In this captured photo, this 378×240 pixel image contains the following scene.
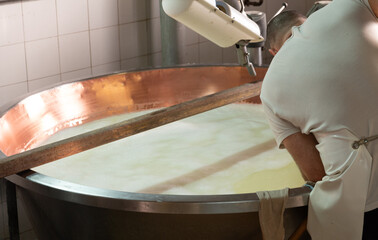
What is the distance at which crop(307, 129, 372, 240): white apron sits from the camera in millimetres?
1868

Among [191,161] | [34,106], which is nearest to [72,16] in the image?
[34,106]

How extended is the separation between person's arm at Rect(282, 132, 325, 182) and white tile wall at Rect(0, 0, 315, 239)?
5.58 feet

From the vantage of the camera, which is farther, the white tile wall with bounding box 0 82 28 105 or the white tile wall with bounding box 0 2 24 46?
the white tile wall with bounding box 0 82 28 105

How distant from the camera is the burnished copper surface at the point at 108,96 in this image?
271cm

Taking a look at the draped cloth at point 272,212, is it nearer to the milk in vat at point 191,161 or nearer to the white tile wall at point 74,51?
the milk in vat at point 191,161

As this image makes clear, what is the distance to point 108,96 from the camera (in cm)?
312

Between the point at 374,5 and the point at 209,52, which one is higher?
the point at 374,5

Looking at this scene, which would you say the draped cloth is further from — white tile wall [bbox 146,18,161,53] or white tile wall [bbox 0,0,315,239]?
white tile wall [bbox 146,18,161,53]

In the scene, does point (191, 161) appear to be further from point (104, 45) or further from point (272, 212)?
point (104, 45)

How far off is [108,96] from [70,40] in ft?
3.22

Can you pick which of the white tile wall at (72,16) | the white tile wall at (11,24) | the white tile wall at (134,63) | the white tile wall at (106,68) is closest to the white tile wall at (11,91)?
the white tile wall at (11,24)

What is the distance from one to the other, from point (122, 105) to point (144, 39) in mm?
1337

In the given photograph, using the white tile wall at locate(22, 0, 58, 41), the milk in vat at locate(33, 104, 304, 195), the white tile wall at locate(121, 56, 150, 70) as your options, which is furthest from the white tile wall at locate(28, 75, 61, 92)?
the milk in vat at locate(33, 104, 304, 195)

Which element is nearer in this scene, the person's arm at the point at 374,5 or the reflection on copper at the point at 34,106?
the person's arm at the point at 374,5
